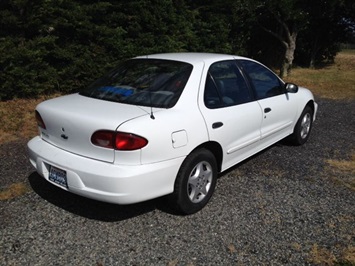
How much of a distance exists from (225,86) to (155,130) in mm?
1208

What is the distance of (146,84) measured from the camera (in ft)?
11.1

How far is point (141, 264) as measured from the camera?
2.61 metres

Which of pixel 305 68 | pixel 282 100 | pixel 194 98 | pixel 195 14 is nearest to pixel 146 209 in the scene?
pixel 194 98

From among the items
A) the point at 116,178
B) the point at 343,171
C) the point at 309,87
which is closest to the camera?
the point at 116,178

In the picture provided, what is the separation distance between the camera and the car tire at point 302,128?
520 centimetres

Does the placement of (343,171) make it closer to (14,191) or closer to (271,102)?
(271,102)

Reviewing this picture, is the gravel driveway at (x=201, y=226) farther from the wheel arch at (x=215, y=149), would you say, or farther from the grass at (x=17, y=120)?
the grass at (x=17, y=120)

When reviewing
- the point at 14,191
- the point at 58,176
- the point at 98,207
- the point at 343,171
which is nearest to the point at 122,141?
the point at 58,176

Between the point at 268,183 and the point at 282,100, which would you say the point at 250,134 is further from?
the point at 282,100

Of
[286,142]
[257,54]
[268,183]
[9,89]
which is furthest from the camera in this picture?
[257,54]

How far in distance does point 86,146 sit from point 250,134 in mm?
1903

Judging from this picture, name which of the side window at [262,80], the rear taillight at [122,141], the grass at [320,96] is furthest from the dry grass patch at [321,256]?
the side window at [262,80]

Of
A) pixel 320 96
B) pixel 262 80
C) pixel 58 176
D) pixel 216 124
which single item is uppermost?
pixel 262 80

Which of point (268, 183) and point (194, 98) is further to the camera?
point (268, 183)
